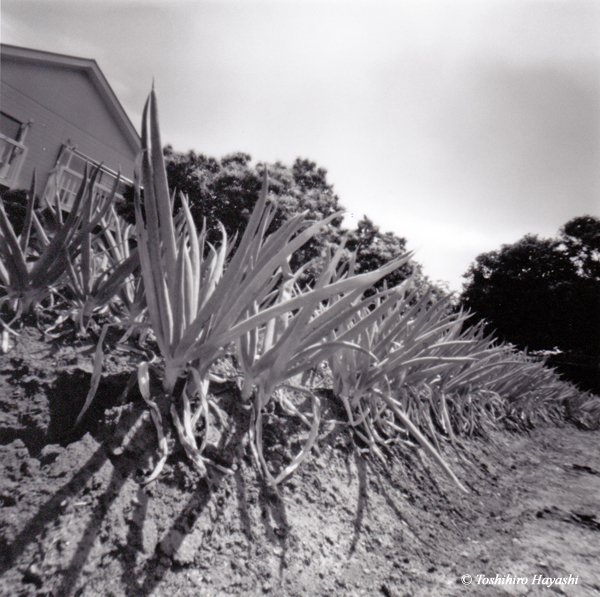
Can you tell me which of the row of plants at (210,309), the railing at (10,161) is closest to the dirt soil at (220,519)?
the row of plants at (210,309)

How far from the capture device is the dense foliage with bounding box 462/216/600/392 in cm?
1360

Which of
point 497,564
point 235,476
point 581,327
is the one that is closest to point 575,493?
point 497,564

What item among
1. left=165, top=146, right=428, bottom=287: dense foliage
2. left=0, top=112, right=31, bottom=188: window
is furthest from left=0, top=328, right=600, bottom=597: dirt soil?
left=0, top=112, right=31, bottom=188: window

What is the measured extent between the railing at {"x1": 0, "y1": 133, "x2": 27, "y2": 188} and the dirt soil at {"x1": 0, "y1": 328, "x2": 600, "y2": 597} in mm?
8527

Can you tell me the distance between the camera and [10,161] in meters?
7.12

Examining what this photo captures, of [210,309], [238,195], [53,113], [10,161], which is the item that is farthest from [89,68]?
[210,309]

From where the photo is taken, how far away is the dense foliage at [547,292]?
13602mm

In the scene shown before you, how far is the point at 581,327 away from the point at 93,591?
1754cm

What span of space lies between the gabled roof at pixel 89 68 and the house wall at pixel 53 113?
11cm

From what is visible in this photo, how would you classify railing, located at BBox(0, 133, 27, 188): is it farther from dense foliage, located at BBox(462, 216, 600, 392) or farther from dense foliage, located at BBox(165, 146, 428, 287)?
dense foliage, located at BBox(462, 216, 600, 392)

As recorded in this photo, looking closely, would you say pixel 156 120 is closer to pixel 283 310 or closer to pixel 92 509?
pixel 283 310

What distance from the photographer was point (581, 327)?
Answer: 13.7 metres

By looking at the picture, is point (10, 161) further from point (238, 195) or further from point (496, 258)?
point (496, 258)

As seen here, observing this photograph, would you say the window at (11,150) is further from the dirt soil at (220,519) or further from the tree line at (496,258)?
the dirt soil at (220,519)
